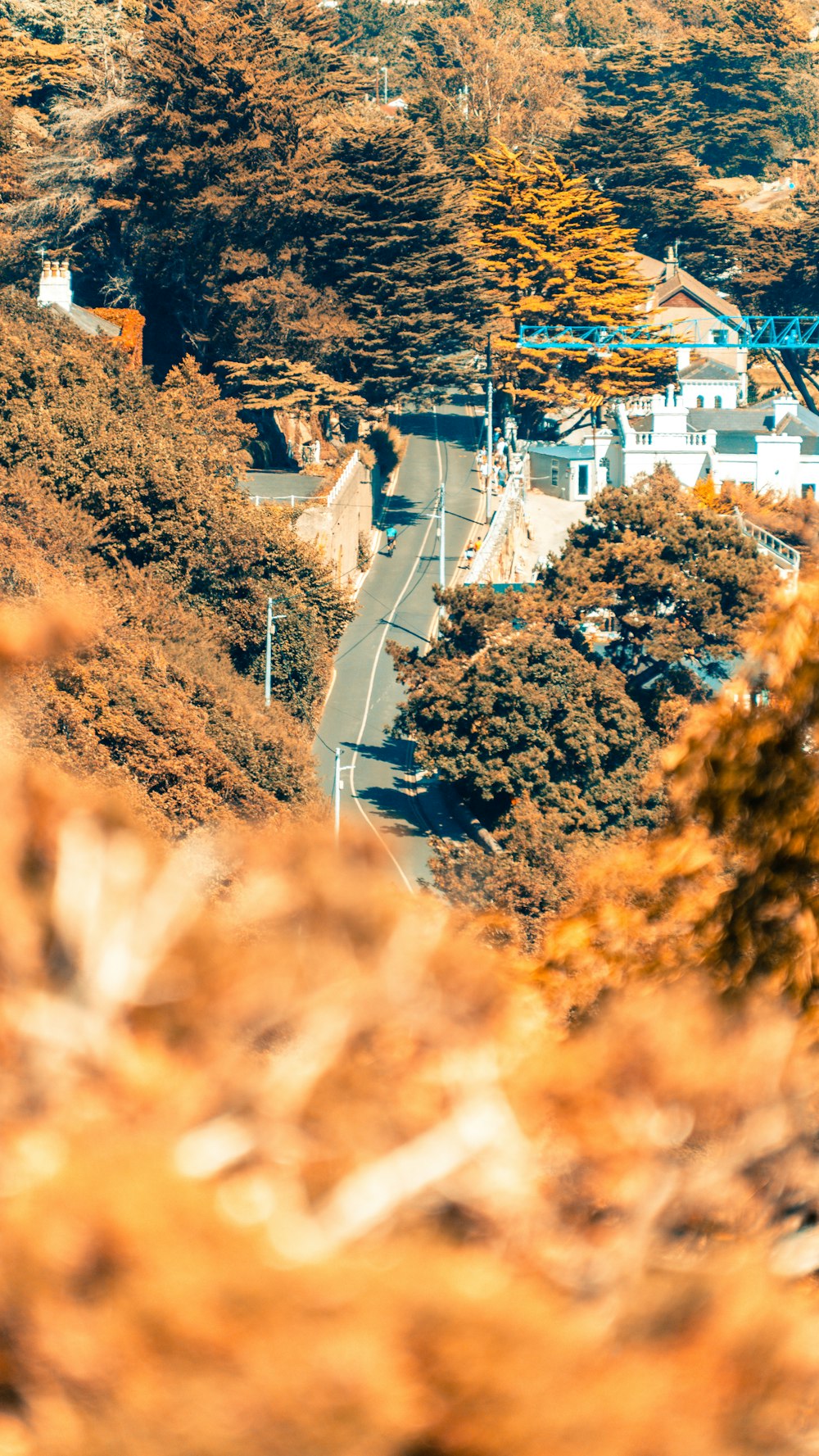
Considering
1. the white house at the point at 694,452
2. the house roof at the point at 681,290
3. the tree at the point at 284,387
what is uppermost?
the house roof at the point at 681,290

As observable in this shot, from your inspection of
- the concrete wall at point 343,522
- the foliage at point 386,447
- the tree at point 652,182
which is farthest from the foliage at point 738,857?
the tree at point 652,182

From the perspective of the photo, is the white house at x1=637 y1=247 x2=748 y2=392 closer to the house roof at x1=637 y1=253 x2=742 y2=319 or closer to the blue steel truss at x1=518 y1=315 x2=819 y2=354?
the house roof at x1=637 y1=253 x2=742 y2=319

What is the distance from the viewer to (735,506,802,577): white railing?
118 feet

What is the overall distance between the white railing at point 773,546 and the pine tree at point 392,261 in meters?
11.7

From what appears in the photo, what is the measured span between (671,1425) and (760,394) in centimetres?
6585

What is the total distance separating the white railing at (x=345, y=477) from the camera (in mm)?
41312

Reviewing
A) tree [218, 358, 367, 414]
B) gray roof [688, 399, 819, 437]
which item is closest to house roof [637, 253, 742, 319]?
gray roof [688, 399, 819, 437]

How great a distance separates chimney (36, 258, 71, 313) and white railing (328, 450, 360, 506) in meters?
10.0

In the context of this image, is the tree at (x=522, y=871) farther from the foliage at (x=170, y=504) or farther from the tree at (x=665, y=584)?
the foliage at (x=170, y=504)

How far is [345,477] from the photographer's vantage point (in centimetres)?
4303

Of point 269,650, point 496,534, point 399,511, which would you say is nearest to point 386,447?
point 399,511

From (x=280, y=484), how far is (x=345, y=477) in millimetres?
2053

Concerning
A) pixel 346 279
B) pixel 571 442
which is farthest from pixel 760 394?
pixel 346 279

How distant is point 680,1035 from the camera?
15.1ft
